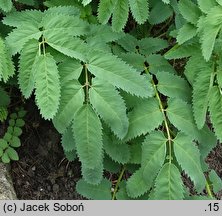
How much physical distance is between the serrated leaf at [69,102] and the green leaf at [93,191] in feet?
1.22

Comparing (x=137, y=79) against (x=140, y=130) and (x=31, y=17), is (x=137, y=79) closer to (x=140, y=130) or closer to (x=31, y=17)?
(x=140, y=130)

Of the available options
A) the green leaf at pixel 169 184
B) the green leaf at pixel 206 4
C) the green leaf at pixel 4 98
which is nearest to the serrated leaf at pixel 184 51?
the green leaf at pixel 206 4

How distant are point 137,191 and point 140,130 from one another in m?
0.26

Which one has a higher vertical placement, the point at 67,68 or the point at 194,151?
the point at 67,68

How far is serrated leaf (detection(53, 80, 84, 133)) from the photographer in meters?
1.74

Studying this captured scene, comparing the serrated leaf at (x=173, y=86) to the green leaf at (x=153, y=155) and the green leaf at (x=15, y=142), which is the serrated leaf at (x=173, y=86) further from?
the green leaf at (x=15, y=142)

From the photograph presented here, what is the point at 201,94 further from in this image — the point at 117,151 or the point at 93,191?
the point at 93,191

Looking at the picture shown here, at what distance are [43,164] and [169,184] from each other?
100cm

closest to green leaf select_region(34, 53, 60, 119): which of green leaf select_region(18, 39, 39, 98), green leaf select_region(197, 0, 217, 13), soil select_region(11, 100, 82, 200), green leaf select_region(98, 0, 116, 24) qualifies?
green leaf select_region(18, 39, 39, 98)

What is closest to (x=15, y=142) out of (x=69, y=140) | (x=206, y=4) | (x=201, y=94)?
(x=69, y=140)

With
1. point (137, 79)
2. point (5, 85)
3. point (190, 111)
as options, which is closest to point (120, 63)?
point (137, 79)

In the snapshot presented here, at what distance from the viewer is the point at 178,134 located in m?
1.86

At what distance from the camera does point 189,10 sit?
203 cm

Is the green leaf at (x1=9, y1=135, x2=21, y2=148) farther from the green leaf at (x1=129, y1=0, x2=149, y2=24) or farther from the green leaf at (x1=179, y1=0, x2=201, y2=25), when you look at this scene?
the green leaf at (x1=179, y1=0, x2=201, y2=25)
